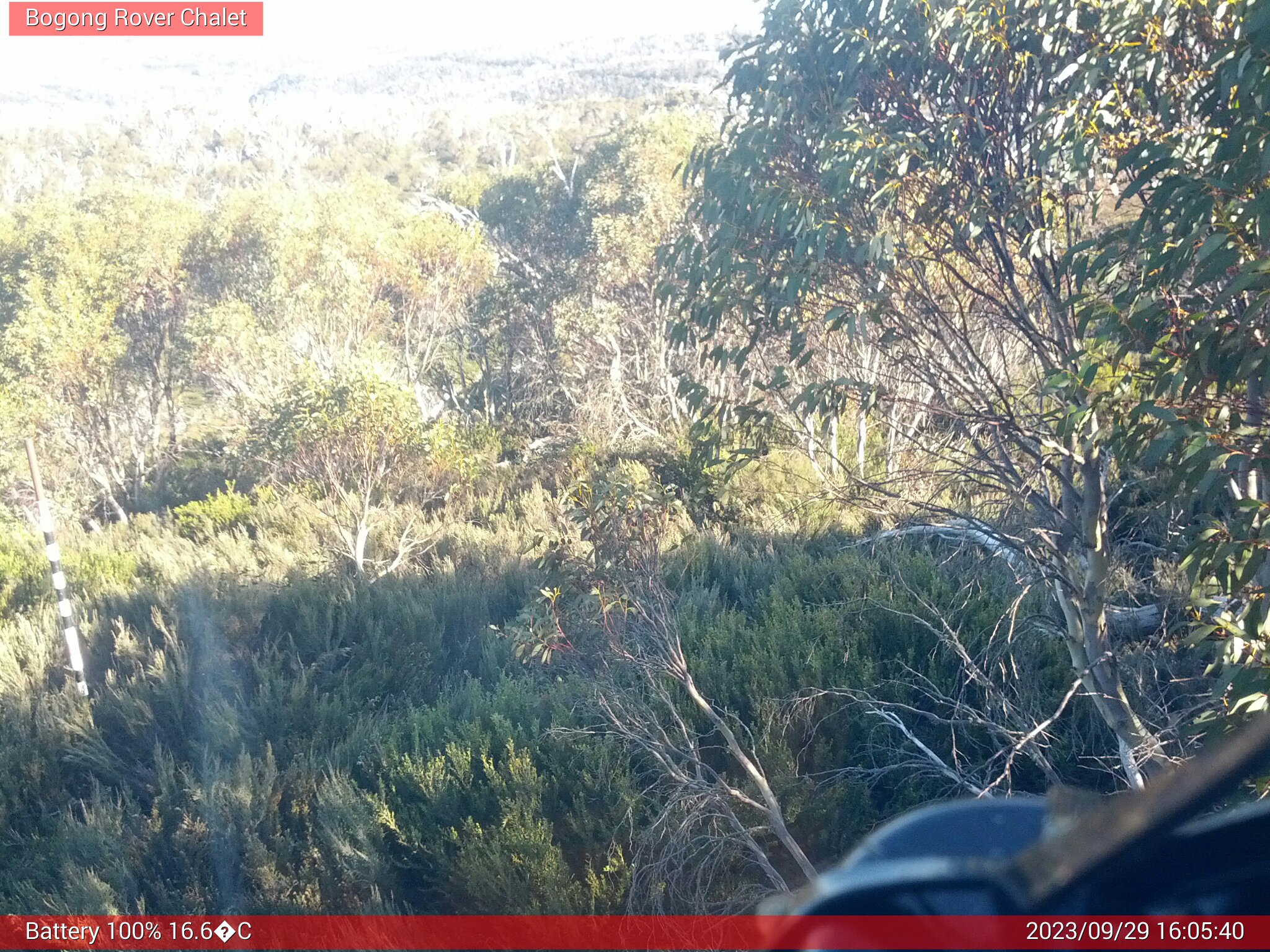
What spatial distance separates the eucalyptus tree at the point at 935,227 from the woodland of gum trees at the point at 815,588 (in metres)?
0.02

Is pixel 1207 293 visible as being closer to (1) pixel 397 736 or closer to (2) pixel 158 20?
(1) pixel 397 736

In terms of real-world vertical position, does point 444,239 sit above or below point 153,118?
below

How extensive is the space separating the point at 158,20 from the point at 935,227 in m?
6.63

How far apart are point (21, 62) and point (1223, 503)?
47878mm

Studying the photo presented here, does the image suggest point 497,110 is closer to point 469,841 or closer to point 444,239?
point 444,239

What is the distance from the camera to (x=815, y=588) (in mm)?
6773

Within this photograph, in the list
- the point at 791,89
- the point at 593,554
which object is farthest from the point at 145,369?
the point at 791,89

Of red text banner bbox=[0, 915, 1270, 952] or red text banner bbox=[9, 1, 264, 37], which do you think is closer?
red text banner bbox=[0, 915, 1270, 952]

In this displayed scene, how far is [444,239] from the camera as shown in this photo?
17.3m

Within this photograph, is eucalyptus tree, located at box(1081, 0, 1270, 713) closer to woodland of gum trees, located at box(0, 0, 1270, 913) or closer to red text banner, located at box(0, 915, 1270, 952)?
woodland of gum trees, located at box(0, 0, 1270, 913)

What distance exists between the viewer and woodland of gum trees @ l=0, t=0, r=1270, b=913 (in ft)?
9.23

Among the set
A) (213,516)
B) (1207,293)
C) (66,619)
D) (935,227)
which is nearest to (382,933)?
(935,227)

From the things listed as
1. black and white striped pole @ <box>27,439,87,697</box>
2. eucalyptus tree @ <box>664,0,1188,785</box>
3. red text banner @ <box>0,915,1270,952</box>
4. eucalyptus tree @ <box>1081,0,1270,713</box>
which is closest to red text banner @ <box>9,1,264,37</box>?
black and white striped pole @ <box>27,439,87,697</box>

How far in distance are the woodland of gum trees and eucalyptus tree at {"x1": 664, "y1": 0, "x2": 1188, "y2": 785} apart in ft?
0.08
